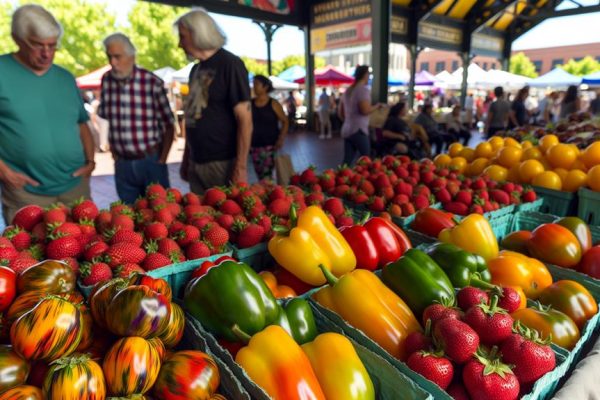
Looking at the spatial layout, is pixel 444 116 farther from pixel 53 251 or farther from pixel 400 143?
pixel 53 251

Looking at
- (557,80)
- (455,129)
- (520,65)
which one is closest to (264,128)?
(455,129)

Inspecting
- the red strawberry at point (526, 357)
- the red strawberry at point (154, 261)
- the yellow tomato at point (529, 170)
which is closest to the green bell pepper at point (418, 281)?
the red strawberry at point (526, 357)

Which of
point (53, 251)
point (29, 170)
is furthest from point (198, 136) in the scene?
point (53, 251)

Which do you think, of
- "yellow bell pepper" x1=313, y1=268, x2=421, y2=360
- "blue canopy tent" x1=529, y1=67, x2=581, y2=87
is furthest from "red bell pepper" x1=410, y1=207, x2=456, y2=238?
"blue canopy tent" x1=529, y1=67, x2=581, y2=87

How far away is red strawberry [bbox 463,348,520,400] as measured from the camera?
102 centimetres

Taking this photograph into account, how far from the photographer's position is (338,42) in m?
11.9

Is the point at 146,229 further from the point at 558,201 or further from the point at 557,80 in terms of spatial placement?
the point at 557,80

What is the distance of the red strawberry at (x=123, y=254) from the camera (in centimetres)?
144

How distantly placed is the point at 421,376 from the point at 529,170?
8.19 feet

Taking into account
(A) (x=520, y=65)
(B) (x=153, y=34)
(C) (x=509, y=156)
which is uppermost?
(B) (x=153, y=34)

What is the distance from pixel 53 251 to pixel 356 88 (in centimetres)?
446

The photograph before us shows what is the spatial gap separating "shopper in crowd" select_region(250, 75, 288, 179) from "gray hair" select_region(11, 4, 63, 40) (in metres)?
2.49

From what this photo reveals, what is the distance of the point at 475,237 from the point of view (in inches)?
72.7

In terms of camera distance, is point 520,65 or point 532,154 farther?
point 520,65
